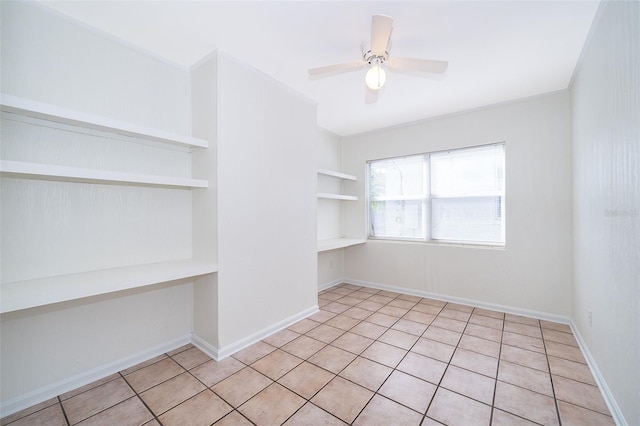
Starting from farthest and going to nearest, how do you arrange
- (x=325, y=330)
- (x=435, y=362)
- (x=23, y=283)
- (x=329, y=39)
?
(x=325, y=330), (x=435, y=362), (x=329, y=39), (x=23, y=283)

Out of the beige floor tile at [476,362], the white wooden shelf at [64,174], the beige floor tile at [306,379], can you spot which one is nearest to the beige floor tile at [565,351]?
the beige floor tile at [476,362]

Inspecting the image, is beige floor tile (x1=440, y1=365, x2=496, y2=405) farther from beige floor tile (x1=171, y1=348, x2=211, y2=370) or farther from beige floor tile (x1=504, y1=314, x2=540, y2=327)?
beige floor tile (x1=171, y1=348, x2=211, y2=370)

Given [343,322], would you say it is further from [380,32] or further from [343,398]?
[380,32]

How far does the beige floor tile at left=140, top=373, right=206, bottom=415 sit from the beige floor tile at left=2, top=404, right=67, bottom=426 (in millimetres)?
425

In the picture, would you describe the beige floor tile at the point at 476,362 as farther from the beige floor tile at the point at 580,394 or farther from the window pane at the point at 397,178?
the window pane at the point at 397,178

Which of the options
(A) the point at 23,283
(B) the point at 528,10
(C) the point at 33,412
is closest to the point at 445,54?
(B) the point at 528,10

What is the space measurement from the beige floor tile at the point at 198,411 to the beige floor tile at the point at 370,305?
84.8 inches

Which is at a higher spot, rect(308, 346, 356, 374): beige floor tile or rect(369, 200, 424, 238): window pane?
rect(369, 200, 424, 238): window pane

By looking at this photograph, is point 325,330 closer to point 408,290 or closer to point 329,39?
point 408,290

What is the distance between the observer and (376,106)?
3408mm

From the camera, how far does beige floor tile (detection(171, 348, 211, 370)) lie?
2.18 meters

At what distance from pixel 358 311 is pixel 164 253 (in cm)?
235

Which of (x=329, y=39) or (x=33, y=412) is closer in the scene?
(x=33, y=412)

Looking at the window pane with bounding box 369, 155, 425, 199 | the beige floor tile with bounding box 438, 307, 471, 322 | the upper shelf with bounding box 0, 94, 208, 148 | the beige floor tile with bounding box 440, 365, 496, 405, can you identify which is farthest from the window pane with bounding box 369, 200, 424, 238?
the upper shelf with bounding box 0, 94, 208, 148
